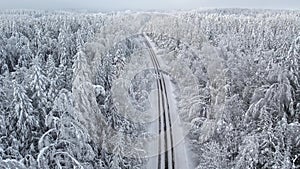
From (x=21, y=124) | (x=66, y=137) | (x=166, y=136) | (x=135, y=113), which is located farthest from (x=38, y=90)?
(x=166, y=136)

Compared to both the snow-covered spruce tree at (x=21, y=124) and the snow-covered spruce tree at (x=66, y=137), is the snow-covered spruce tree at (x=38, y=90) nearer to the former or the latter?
the snow-covered spruce tree at (x=21, y=124)

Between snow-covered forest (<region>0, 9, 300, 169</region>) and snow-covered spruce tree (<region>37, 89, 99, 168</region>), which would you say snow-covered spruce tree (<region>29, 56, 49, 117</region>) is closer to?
snow-covered forest (<region>0, 9, 300, 169</region>)

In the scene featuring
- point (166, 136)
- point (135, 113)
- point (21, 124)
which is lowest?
point (166, 136)

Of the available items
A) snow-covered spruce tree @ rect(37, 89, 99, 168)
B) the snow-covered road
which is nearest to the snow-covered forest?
snow-covered spruce tree @ rect(37, 89, 99, 168)

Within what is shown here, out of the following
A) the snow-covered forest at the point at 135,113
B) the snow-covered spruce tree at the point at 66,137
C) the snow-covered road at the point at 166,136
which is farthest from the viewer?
the snow-covered road at the point at 166,136

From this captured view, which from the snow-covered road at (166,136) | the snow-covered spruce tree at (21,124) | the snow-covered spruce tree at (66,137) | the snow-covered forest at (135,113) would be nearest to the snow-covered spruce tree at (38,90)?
the snow-covered forest at (135,113)

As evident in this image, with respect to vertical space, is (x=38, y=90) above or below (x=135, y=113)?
above

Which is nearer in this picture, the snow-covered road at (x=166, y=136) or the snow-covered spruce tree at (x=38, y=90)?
the snow-covered spruce tree at (x=38, y=90)

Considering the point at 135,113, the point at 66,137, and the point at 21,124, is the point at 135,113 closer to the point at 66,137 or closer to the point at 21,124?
the point at 21,124

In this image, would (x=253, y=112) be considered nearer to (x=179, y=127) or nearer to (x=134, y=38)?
(x=179, y=127)
